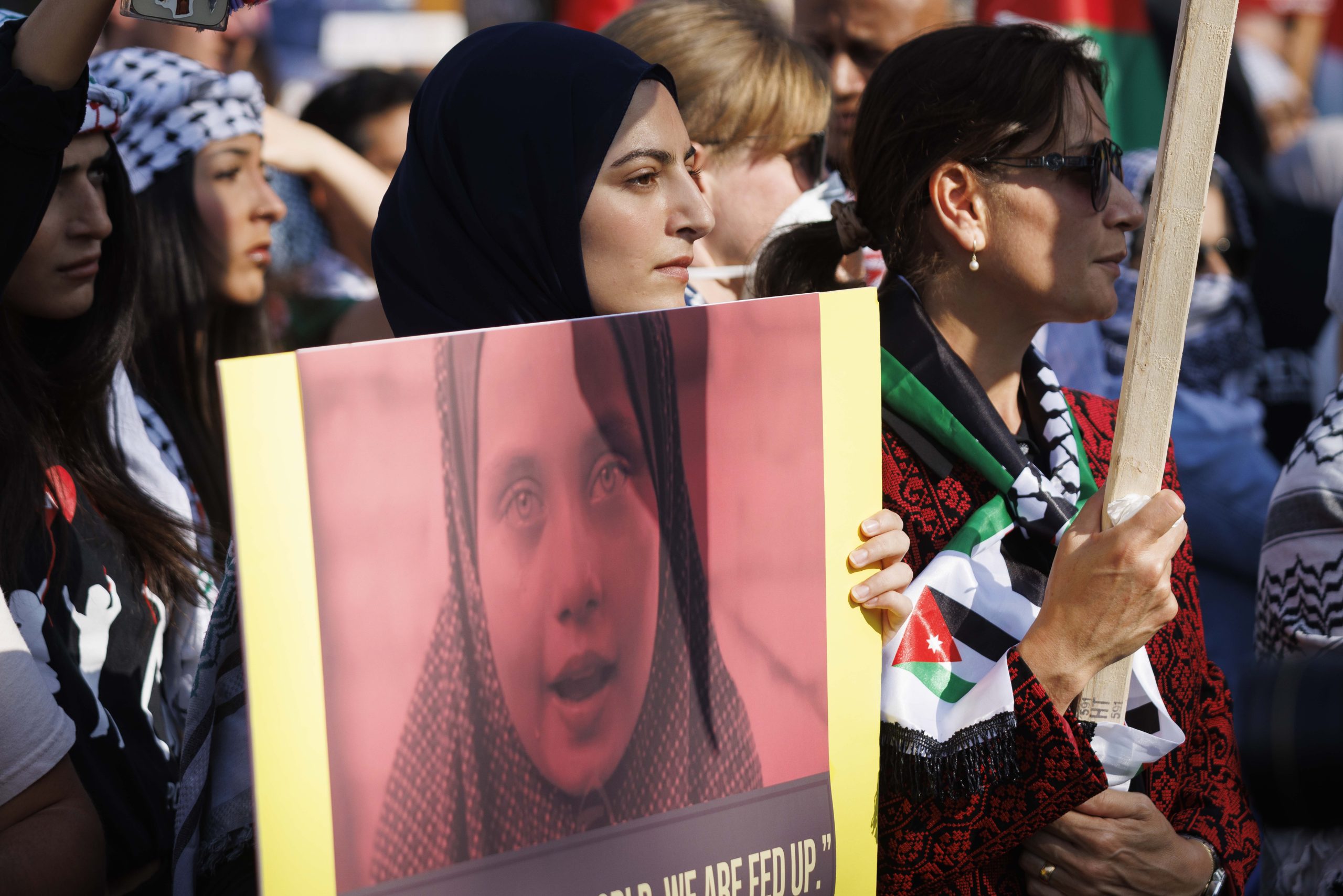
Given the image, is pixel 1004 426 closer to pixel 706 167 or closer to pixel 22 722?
pixel 706 167

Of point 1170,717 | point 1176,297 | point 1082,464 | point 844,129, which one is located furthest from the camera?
point 844,129

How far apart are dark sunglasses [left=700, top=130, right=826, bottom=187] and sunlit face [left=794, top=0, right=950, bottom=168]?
45 cm

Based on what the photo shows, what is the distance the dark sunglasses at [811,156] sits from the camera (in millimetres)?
2754

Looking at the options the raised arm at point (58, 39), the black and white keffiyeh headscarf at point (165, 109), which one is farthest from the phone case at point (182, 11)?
the black and white keffiyeh headscarf at point (165, 109)

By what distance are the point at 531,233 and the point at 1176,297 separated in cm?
74

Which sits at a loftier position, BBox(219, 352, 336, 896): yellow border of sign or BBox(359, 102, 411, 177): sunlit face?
BBox(359, 102, 411, 177): sunlit face

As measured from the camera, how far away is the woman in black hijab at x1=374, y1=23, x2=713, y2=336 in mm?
1419

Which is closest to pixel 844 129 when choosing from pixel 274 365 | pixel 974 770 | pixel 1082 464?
pixel 1082 464

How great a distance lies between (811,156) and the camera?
2.79 m

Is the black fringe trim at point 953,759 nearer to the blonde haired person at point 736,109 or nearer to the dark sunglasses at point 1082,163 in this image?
the dark sunglasses at point 1082,163

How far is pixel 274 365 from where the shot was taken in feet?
3.28

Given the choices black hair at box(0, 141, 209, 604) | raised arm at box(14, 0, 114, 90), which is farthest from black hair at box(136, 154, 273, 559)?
raised arm at box(14, 0, 114, 90)

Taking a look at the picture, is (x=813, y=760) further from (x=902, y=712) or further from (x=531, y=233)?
(x=531, y=233)

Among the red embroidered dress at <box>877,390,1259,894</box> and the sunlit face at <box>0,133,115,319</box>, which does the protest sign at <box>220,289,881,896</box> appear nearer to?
the red embroidered dress at <box>877,390,1259,894</box>
